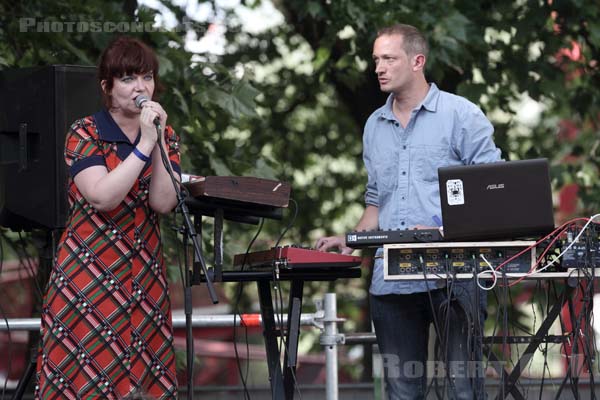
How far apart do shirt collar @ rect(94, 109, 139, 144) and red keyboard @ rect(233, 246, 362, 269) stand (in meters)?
0.68

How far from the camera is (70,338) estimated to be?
12.5 feet

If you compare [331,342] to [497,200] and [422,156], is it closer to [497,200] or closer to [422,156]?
[422,156]

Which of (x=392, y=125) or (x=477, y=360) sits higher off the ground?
(x=392, y=125)

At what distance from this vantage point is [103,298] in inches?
150

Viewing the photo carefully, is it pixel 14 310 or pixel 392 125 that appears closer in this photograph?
pixel 392 125

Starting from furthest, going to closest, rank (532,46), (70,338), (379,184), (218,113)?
(532,46) → (218,113) → (379,184) → (70,338)

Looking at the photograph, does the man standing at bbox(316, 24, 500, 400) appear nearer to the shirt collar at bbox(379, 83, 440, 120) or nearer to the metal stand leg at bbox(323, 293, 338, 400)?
Result: the shirt collar at bbox(379, 83, 440, 120)

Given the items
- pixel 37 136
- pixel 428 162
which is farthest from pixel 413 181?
pixel 37 136

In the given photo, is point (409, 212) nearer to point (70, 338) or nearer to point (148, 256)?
point (148, 256)

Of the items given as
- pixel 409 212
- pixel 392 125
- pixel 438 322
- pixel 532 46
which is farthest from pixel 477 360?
pixel 532 46

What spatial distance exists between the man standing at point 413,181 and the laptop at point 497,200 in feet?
1.19

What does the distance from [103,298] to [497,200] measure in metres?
1.46

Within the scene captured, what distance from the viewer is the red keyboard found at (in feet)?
13.0

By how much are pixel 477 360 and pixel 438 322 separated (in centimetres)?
22
